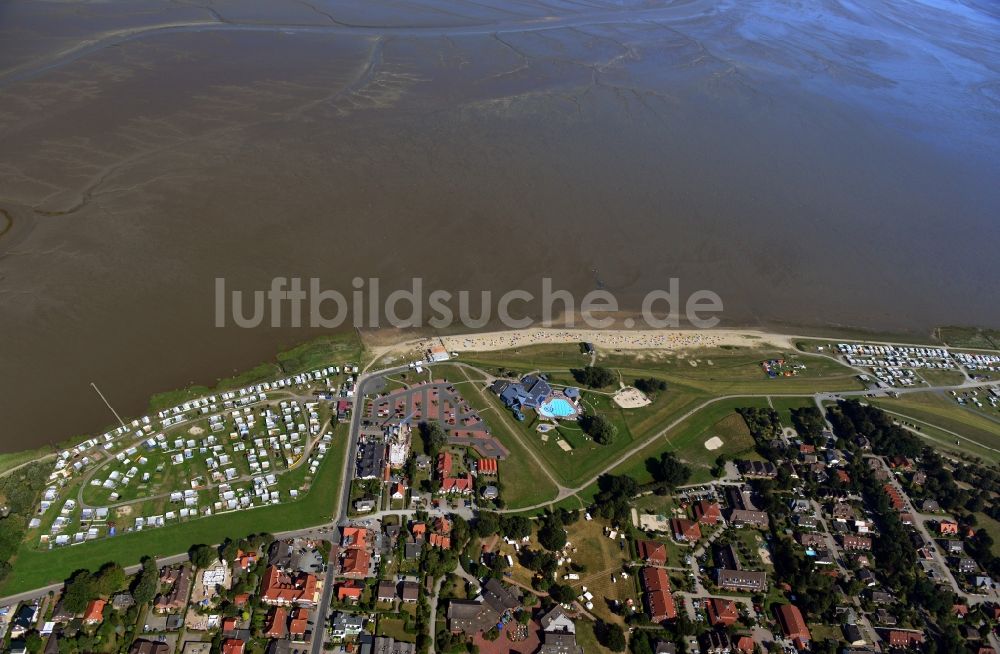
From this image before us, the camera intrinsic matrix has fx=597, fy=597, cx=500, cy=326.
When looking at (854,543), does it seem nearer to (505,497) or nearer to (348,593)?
(505,497)

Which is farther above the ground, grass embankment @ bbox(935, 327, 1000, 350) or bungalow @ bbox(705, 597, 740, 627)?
grass embankment @ bbox(935, 327, 1000, 350)

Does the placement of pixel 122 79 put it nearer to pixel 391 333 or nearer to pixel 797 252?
pixel 391 333

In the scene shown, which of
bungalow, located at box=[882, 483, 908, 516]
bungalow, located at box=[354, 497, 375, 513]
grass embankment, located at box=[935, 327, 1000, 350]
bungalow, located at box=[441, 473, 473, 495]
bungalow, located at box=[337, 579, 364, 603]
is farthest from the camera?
grass embankment, located at box=[935, 327, 1000, 350]

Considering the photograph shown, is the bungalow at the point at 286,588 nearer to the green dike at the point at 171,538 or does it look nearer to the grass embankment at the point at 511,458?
the green dike at the point at 171,538

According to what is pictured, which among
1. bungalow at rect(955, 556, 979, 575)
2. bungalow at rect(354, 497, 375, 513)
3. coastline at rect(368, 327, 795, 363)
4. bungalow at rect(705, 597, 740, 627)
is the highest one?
coastline at rect(368, 327, 795, 363)

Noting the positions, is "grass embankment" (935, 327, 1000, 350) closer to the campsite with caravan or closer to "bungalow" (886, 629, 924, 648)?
the campsite with caravan

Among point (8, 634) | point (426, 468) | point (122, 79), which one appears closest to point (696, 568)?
point (426, 468)

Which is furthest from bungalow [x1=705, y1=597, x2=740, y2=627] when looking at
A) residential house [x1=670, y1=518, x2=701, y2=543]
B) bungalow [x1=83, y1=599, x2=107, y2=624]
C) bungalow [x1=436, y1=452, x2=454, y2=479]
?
bungalow [x1=83, y1=599, x2=107, y2=624]
